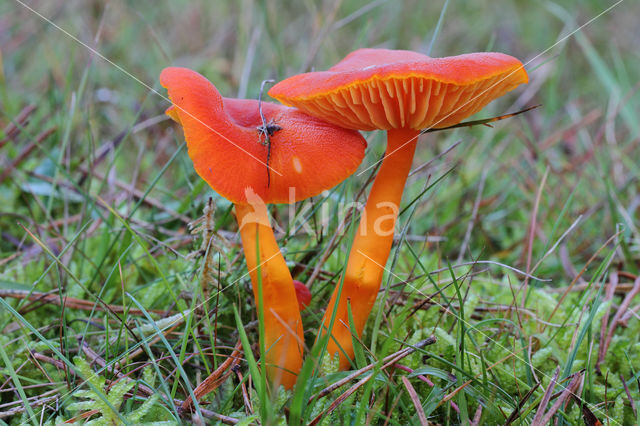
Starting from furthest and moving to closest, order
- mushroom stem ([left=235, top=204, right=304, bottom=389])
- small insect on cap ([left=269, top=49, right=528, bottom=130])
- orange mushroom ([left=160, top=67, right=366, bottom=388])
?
mushroom stem ([left=235, top=204, right=304, bottom=389])
orange mushroom ([left=160, top=67, right=366, bottom=388])
small insect on cap ([left=269, top=49, right=528, bottom=130])

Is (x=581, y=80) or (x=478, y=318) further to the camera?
(x=581, y=80)

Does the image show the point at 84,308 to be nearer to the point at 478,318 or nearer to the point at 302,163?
the point at 302,163

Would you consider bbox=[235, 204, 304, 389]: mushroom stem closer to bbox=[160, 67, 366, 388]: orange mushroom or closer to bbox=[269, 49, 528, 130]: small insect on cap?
bbox=[160, 67, 366, 388]: orange mushroom

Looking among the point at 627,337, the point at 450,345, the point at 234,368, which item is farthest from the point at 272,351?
the point at 627,337

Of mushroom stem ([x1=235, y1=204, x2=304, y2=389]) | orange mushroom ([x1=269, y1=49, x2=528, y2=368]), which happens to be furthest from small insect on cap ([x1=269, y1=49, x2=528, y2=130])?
mushroom stem ([x1=235, y1=204, x2=304, y2=389])

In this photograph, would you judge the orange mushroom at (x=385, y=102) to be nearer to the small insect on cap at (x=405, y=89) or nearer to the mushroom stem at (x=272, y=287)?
the small insect on cap at (x=405, y=89)

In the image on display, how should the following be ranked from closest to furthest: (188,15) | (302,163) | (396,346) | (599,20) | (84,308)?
(302,163) < (396,346) < (84,308) < (188,15) < (599,20)
